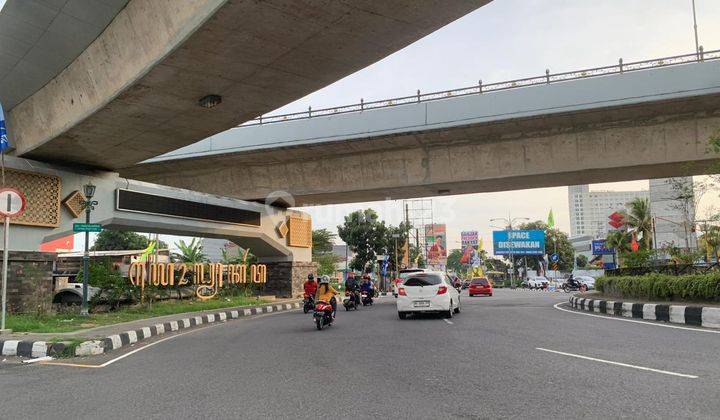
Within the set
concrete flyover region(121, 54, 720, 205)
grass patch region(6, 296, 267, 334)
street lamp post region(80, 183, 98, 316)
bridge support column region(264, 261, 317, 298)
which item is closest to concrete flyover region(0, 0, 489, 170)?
street lamp post region(80, 183, 98, 316)

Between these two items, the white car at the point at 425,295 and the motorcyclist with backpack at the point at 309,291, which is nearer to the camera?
the white car at the point at 425,295

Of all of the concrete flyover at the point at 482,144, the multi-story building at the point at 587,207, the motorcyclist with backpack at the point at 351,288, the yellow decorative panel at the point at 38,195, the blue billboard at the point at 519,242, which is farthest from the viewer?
the multi-story building at the point at 587,207

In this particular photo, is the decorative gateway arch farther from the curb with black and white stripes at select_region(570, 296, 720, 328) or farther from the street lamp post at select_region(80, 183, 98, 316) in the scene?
the curb with black and white stripes at select_region(570, 296, 720, 328)

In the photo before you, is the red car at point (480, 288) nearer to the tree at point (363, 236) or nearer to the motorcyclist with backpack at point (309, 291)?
the tree at point (363, 236)

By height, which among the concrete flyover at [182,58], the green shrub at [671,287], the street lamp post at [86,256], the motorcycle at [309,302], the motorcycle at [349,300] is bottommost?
the motorcycle at [349,300]

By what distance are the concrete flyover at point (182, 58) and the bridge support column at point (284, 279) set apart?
637 inches

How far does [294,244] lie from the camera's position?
3016 cm

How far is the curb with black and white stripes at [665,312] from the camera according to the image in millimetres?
12109

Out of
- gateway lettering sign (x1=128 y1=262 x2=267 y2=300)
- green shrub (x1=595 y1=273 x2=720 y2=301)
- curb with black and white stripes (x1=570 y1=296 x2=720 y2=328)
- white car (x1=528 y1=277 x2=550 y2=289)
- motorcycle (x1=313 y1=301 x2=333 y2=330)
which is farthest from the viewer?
white car (x1=528 y1=277 x2=550 y2=289)

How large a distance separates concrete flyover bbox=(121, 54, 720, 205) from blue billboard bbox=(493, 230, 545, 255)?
5409 centimetres

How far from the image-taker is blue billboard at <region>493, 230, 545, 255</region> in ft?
242

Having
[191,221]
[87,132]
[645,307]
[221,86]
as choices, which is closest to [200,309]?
[191,221]

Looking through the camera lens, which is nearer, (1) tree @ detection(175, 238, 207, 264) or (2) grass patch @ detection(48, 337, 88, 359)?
(2) grass patch @ detection(48, 337, 88, 359)

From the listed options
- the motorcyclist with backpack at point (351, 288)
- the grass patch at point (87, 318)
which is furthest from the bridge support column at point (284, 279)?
the motorcyclist with backpack at point (351, 288)
